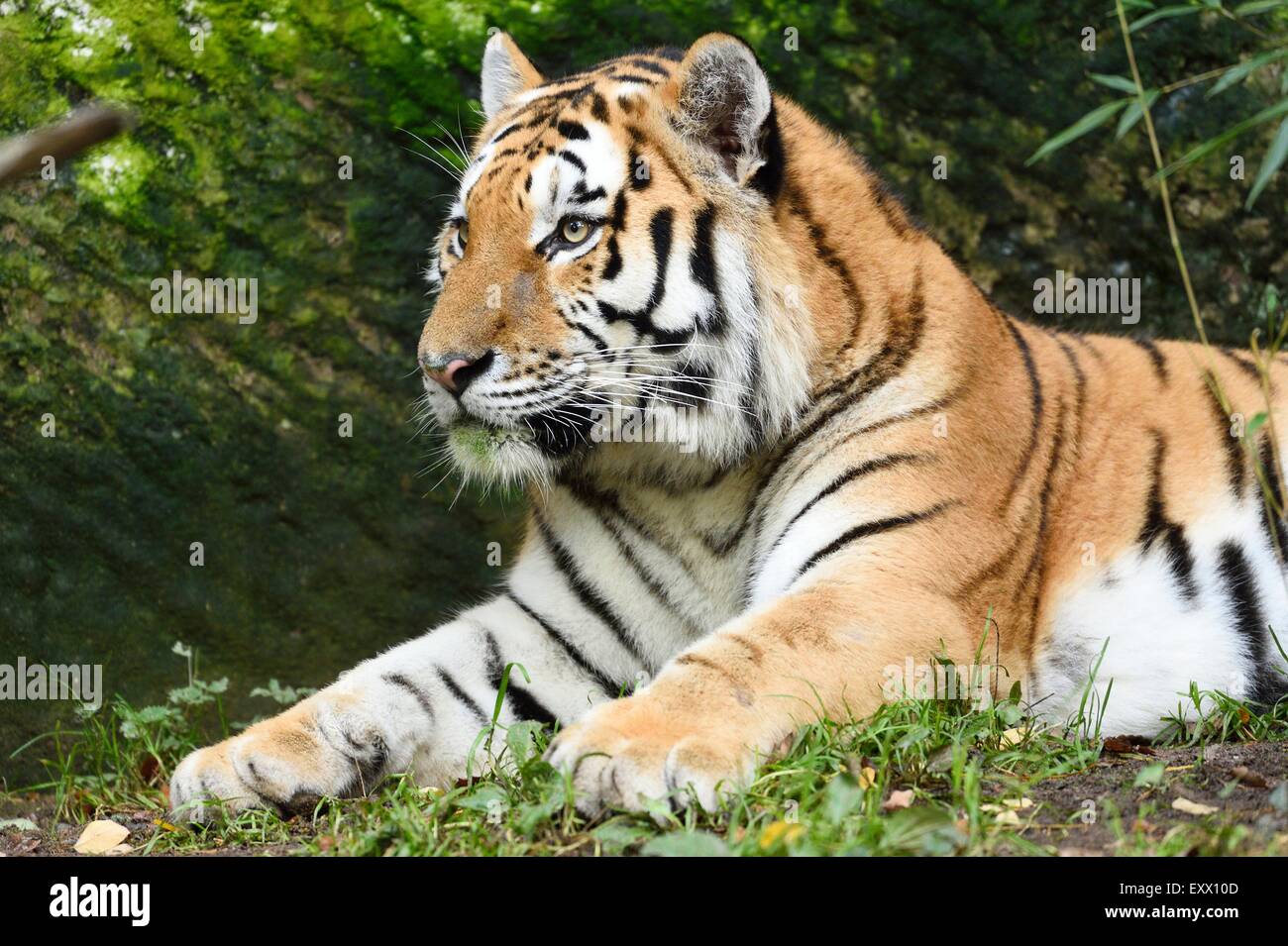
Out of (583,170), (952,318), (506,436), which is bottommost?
(506,436)

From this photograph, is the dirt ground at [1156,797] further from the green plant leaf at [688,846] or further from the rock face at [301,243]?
the rock face at [301,243]

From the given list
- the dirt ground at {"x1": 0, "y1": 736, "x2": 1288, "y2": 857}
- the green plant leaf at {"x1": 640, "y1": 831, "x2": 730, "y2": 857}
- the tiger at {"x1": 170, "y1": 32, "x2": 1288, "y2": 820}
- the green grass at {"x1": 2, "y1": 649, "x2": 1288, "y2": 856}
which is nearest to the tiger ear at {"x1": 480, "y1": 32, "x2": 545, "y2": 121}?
the tiger at {"x1": 170, "y1": 32, "x2": 1288, "y2": 820}

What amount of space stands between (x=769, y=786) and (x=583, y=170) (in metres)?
1.63

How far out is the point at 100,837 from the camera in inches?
128

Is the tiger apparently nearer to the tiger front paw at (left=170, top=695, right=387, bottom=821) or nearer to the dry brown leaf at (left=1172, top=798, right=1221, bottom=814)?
the tiger front paw at (left=170, top=695, right=387, bottom=821)

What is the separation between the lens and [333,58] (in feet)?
14.7

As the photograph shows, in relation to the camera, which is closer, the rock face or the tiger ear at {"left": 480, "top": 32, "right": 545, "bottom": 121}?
the tiger ear at {"left": 480, "top": 32, "right": 545, "bottom": 121}

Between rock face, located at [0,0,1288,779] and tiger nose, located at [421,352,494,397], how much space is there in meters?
1.39

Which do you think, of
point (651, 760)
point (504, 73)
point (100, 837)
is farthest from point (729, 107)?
point (100, 837)

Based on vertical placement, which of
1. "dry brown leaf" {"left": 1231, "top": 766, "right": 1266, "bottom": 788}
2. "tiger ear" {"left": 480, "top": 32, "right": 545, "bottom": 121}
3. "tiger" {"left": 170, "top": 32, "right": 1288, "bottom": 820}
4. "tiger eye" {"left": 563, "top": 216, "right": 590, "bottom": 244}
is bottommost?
"dry brown leaf" {"left": 1231, "top": 766, "right": 1266, "bottom": 788}

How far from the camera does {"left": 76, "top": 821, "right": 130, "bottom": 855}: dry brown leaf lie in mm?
3203

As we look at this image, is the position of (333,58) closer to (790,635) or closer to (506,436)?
(506,436)
